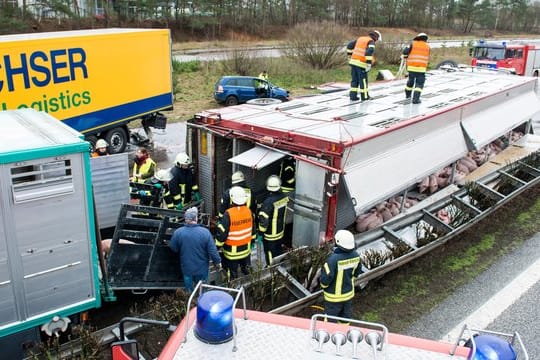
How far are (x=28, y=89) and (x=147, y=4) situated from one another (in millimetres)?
38505

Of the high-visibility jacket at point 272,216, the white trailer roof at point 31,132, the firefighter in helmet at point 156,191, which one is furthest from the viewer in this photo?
the firefighter in helmet at point 156,191

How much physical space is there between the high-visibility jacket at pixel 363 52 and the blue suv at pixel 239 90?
1031cm

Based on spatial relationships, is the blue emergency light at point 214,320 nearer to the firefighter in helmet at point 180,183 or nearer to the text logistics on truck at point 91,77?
the firefighter in helmet at point 180,183

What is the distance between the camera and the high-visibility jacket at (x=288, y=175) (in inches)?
281

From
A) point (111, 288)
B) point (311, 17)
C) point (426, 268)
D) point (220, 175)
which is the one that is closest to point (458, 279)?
point (426, 268)

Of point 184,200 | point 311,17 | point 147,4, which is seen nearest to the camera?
point 184,200

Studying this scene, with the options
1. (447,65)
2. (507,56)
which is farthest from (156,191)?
(507,56)

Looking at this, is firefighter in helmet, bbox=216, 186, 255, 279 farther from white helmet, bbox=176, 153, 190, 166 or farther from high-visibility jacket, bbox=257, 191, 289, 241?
white helmet, bbox=176, 153, 190, 166

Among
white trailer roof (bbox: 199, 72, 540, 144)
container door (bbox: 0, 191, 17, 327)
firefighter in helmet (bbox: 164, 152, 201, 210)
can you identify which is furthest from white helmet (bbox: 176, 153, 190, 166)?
container door (bbox: 0, 191, 17, 327)

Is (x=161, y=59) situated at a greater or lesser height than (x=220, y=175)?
greater

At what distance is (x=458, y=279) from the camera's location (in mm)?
6781

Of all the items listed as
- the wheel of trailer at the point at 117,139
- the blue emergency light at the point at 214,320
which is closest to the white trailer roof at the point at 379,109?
the blue emergency light at the point at 214,320

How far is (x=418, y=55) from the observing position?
9.03 metres

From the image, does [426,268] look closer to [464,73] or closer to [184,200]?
[184,200]
